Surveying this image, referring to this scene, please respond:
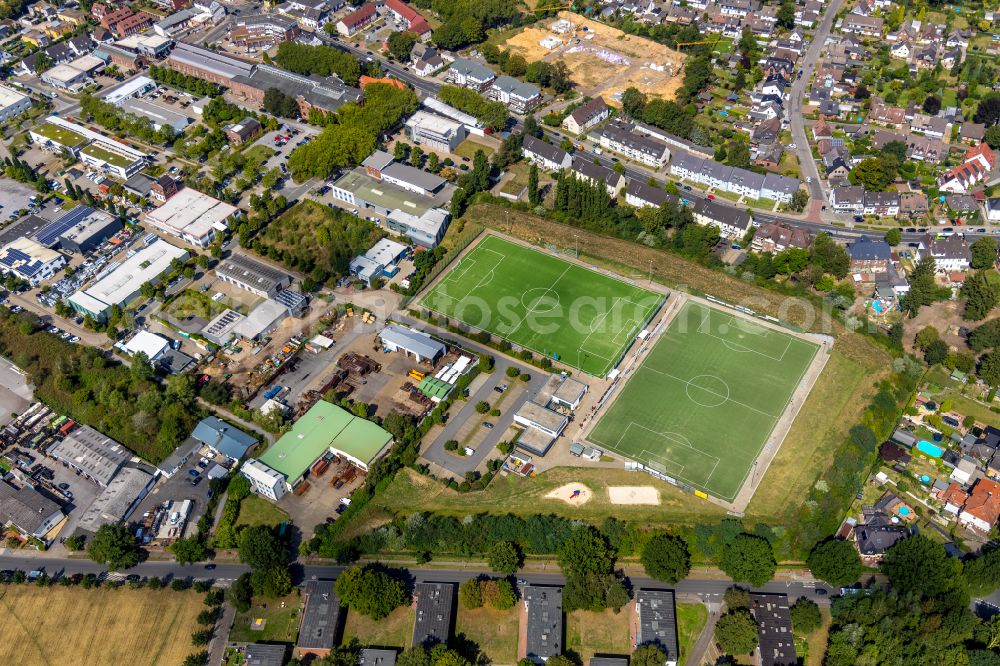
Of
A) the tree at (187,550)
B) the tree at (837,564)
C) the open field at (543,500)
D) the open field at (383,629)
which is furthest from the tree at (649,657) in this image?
the tree at (187,550)

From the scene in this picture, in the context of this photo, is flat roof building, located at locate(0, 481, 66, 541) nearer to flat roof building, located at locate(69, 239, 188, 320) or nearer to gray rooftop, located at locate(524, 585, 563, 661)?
flat roof building, located at locate(69, 239, 188, 320)

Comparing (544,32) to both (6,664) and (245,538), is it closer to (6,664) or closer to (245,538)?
(245,538)

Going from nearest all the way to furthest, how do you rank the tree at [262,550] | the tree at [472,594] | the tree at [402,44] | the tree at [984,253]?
the tree at [472,594] → the tree at [262,550] → the tree at [984,253] → the tree at [402,44]

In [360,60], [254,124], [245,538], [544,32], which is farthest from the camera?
[544,32]

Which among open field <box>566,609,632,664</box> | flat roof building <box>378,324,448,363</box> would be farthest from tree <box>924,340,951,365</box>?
flat roof building <box>378,324,448,363</box>

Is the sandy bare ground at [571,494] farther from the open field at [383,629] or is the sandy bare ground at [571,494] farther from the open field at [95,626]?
the open field at [95,626]

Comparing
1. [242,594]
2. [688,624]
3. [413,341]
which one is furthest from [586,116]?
[242,594]

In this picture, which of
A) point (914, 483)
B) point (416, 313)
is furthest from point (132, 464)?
point (914, 483)
